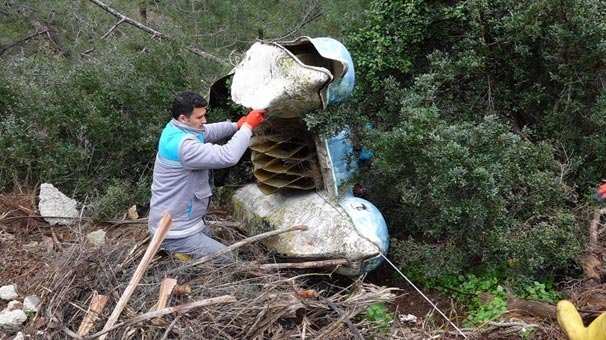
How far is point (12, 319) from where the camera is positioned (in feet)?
11.0

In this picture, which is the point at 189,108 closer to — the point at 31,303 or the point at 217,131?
the point at 217,131

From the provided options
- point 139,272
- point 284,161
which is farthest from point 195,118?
point 139,272

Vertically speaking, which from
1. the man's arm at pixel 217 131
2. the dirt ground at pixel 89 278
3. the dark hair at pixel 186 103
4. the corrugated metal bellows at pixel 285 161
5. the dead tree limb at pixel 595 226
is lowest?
the dirt ground at pixel 89 278

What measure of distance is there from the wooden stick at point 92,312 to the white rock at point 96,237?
3.28 feet

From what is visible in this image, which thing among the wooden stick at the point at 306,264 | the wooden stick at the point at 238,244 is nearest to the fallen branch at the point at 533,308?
the wooden stick at the point at 306,264

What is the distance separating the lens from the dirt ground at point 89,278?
10.5 feet

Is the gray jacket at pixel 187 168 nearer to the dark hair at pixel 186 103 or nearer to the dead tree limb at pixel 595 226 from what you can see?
the dark hair at pixel 186 103

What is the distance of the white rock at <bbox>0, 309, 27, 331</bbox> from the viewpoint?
334 centimetres

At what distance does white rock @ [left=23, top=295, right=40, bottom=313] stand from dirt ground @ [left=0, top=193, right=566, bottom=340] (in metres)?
0.06

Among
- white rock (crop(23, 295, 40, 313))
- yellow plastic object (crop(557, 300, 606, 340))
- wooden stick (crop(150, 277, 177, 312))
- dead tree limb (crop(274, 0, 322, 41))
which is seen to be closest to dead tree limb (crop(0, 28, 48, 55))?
dead tree limb (crop(274, 0, 322, 41))

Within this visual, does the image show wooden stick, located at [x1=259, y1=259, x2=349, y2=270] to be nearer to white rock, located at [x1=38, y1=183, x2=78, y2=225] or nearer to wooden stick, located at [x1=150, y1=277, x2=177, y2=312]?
wooden stick, located at [x1=150, y1=277, x2=177, y2=312]

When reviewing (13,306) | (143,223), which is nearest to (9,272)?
(13,306)

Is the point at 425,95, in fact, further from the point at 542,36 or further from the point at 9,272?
the point at 9,272

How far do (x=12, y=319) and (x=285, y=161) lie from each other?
1.93 m
